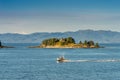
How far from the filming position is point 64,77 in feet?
291

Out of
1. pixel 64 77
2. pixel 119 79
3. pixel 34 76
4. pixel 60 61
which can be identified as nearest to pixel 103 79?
pixel 119 79

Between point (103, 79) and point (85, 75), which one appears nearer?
point (103, 79)

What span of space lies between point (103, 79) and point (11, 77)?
19680mm

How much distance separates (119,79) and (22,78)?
782 inches

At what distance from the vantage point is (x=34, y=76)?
91.1 metres

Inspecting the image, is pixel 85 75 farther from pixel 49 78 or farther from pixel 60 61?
pixel 60 61

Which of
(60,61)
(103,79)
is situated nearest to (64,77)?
(103,79)

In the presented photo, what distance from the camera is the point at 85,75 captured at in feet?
306

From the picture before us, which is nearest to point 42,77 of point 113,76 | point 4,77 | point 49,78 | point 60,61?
point 49,78

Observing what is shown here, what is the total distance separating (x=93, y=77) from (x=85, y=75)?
4.84 metres

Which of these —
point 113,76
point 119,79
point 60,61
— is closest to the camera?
point 119,79

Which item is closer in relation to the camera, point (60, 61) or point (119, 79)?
point (119, 79)

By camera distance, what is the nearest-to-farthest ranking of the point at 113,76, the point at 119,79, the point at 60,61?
the point at 119,79
the point at 113,76
the point at 60,61

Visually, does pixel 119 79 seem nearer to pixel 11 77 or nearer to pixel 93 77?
pixel 93 77
